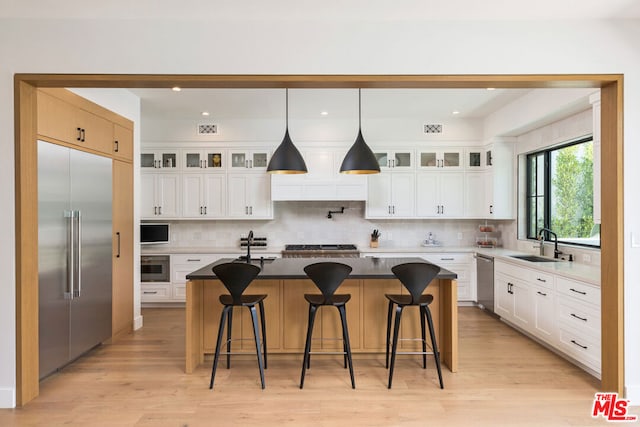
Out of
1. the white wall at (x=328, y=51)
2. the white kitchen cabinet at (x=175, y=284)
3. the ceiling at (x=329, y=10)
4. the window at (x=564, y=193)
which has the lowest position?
the white kitchen cabinet at (x=175, y=284)

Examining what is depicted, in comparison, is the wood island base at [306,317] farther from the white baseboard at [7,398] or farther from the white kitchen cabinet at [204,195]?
the white kitchen cabinet at [204,195]

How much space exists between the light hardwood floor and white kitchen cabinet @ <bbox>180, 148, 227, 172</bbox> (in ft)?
9.36

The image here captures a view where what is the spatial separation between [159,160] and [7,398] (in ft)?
12.3

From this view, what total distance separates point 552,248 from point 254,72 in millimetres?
4185

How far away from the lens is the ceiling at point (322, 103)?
15.1 ft

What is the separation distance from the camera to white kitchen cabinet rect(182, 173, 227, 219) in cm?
587

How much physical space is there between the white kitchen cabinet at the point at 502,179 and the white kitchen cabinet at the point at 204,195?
4.01 metres

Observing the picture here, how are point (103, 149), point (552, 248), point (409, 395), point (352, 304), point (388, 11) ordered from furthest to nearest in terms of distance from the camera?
1. point (552, 248)
2. point (103, 149)
3. point (352, 304)
4. point (409, 395)
5. point (388, 11)

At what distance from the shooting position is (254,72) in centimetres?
282

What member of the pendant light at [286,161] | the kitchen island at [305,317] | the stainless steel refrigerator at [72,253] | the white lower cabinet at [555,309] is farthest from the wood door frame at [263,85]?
the kitchen island at [305,317]

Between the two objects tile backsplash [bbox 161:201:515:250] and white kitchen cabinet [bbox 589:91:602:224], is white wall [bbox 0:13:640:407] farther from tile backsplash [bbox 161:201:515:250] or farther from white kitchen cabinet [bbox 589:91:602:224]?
tile backsplash [bbox 161:201:515:250]

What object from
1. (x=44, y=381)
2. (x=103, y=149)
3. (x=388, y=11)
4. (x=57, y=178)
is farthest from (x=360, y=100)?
(x=44, y=381)

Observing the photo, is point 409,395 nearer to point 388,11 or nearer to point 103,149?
point 388,11

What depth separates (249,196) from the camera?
5.88 metres
